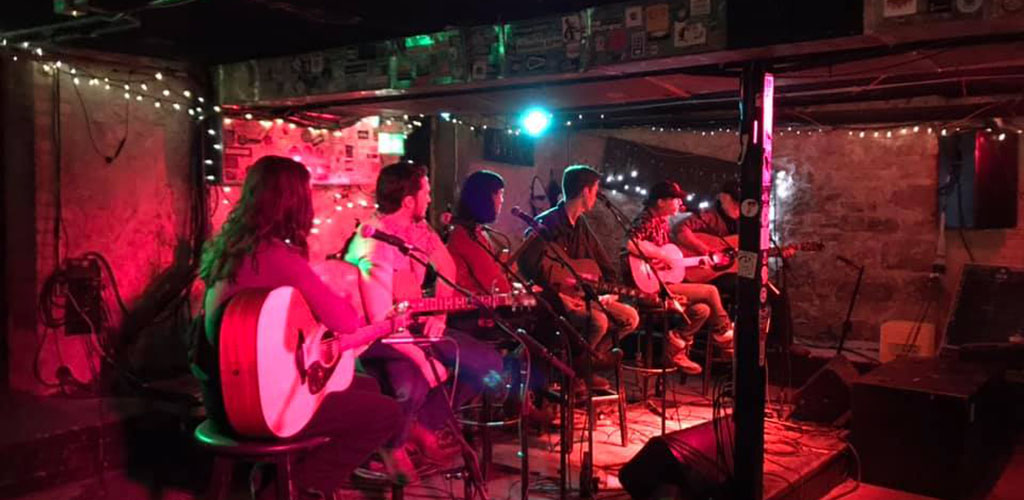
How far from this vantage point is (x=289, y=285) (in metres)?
3.12

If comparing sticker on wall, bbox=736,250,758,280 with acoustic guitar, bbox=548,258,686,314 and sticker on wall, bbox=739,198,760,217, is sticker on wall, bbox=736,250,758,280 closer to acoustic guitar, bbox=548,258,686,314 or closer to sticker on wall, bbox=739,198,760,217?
sticker on wall, bbox=739,198,760,217

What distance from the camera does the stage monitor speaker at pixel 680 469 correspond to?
13.6ft

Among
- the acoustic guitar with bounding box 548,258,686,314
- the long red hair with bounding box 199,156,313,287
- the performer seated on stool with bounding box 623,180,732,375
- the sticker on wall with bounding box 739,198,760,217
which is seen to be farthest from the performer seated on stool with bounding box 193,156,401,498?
the performer seated on stool with bounding box 623,180,732,375

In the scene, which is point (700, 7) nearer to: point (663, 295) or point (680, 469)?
point (663, 295)

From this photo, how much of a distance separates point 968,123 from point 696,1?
5.39m

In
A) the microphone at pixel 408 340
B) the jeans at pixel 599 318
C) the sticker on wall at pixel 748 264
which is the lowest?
the jeans at pixel 599 318

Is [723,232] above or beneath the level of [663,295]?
above

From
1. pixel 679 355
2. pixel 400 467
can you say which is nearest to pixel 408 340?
pixel 400 467

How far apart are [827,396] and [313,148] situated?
4373 millimetres

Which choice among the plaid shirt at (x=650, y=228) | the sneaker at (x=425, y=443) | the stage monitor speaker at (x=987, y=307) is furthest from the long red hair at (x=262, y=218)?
the stage monitor speaker at (x=987, y=307)

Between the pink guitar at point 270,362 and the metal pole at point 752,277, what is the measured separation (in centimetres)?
226

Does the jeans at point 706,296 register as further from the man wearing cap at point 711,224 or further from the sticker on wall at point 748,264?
the sticker on wall at point 748,264

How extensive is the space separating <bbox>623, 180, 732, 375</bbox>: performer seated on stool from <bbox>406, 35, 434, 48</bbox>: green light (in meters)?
2.30

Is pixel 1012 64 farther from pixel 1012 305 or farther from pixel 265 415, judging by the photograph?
pixel 265 415
